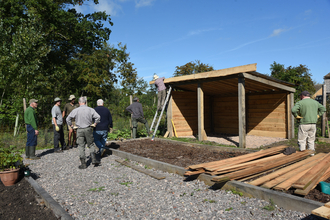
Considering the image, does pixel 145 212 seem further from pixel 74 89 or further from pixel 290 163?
pixel 74 89

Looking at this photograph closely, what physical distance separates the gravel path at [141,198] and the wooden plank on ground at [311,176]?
54 cm

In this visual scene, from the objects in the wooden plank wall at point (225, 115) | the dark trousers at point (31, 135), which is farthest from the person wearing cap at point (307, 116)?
the dark trousers at point (31, 135)

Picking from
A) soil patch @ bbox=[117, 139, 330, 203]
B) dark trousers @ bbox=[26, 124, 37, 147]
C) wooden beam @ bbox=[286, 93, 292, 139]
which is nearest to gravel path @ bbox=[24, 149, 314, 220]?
soil patch @ bbox=[117, 139, 330, 203]

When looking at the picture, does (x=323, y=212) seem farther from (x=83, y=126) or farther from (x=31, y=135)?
(x=31, y=135)

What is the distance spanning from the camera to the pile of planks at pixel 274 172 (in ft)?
11.8

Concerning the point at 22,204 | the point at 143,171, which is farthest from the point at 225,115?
the point at 22,204

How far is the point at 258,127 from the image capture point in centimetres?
1160

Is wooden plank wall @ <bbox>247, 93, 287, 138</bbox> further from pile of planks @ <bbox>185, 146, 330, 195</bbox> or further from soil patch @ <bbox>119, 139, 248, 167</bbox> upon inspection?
pile of planks @ <bbox>185, 146, 330, 195</bbox>

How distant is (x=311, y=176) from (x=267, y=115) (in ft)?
26.1

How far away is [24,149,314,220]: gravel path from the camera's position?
3.20 m

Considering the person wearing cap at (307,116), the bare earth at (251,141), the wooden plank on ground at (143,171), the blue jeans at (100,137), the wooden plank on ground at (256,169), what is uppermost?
the person wearing cap at (307,116)

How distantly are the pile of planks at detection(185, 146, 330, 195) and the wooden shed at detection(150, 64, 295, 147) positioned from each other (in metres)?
4.26

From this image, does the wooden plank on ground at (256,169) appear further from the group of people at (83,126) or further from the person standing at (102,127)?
the person standing at (102,127)

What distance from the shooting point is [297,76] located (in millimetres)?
23828
